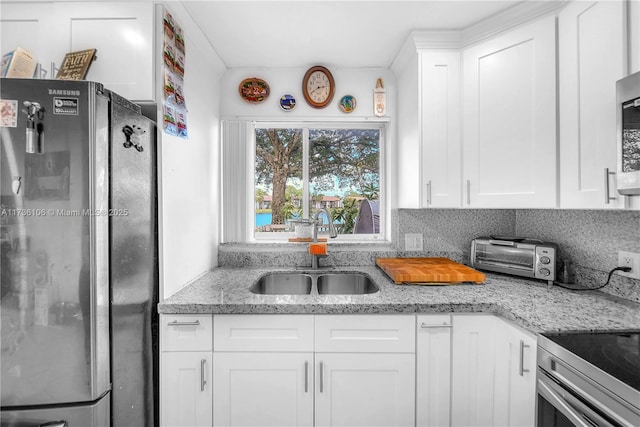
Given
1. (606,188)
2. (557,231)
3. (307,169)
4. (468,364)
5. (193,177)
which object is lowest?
(468,364)

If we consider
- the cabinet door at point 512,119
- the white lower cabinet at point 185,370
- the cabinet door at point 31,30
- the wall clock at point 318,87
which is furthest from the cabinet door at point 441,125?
the cabinet door at point 31,30

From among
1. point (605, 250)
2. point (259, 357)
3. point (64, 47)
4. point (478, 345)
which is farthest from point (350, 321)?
point (64, 47)

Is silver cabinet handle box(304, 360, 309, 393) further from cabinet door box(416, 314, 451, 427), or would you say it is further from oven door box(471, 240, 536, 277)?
oven door box(471, 240, 536, 277)

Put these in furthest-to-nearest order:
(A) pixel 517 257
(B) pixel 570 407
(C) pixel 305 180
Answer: (C) pixel 305 180 → (A) pixel 517 257 → (B) pixel 570 407

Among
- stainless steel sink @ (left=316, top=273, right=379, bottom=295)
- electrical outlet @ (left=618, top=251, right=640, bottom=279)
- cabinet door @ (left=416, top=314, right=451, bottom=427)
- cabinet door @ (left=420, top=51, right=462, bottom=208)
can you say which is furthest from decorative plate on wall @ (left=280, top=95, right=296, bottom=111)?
electrical outlet @ (left=618, top=251, right=640, bottom=279)

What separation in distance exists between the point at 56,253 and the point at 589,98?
6.91 feet

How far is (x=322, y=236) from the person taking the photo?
84.7 inches

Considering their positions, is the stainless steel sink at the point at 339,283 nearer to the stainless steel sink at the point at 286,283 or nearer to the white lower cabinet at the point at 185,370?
the stainless steel sink at the point at 286,283

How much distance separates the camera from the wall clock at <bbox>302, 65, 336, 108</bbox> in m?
2.04

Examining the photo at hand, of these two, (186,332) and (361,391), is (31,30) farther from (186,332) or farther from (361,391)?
(361,391)

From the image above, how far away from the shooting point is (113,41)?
129 centimetres

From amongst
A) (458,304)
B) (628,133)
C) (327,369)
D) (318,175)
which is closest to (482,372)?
(458,304)

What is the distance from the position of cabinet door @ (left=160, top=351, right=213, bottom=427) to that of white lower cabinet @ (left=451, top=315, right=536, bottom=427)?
1092 mm

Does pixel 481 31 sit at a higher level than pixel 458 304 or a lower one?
higher
